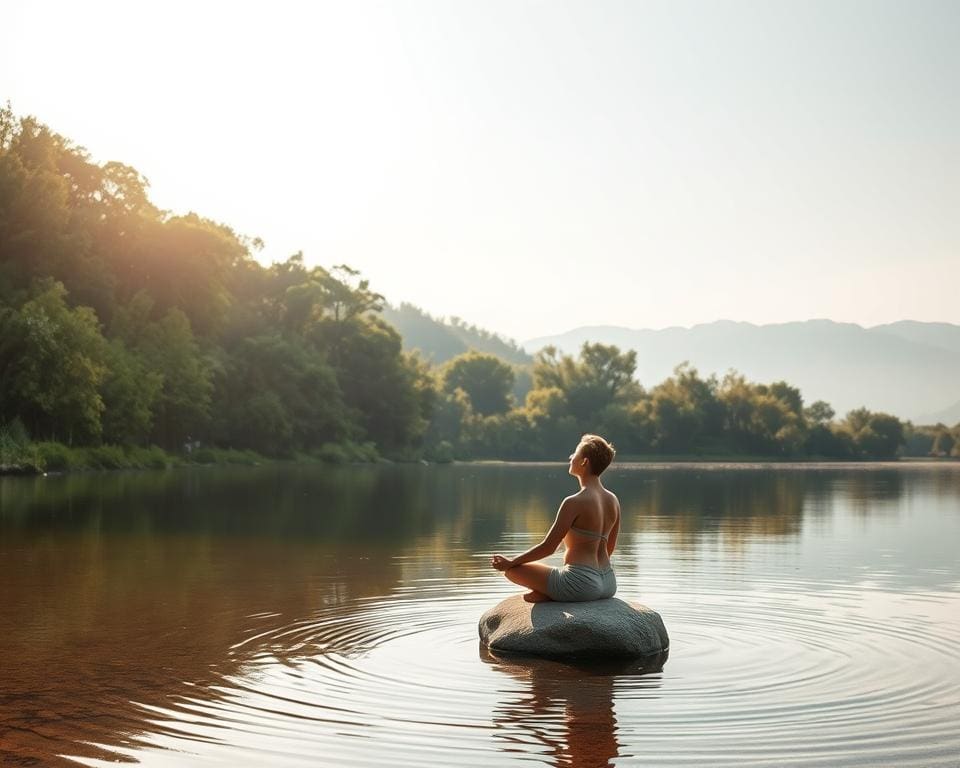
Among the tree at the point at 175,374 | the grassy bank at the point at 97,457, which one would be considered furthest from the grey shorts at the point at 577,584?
the tree at the point at 175,374

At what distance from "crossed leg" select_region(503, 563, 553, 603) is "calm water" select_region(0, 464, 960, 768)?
34.7 inches

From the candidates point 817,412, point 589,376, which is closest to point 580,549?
point 589,376

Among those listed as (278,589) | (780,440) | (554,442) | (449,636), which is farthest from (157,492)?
(780,440)

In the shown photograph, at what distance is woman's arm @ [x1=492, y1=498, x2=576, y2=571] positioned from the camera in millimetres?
10984

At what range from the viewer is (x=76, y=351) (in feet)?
166

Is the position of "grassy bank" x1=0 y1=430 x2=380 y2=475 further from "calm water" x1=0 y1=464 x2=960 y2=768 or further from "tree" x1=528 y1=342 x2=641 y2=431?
"tree" x1=528 y1=342 x2=641 y2=431

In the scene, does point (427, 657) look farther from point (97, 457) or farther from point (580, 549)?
point (97, 457)

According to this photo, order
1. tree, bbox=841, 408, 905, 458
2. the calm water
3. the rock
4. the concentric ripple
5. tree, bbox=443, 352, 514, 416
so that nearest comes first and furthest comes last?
the concentric ripple, the calm water, the rock, tree, bbox=841, 408, 905, 458, tree, bbox=443, 352, 514, 416

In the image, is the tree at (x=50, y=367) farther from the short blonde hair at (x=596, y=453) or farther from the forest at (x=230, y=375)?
the short blonde hair at (x=596, y=453)

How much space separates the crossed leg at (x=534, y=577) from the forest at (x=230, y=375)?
3916 centimetres

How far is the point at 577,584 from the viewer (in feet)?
35.8

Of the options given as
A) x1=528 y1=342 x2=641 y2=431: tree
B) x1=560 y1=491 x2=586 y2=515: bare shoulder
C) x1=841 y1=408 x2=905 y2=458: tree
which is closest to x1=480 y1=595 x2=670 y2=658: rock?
x1=560 y1=491 x2=586 y2=515: bare shoulder

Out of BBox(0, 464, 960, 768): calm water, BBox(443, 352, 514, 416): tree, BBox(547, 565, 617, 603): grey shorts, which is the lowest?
BBox(0, 464, 960, 768): calm water

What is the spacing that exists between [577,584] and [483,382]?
14036 cm
